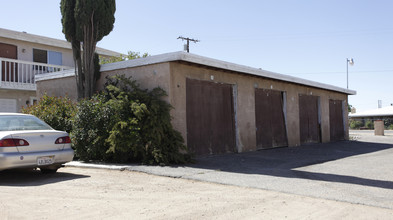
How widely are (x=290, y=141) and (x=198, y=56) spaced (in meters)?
7.65

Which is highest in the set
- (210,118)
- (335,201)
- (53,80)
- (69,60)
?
(69,60)

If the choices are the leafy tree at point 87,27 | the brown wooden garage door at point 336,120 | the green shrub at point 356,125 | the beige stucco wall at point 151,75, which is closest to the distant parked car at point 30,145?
the beige stucco wall at point 151,75

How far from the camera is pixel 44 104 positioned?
11648mm

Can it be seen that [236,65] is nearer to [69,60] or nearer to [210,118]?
[210,118]

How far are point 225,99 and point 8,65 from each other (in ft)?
38.7

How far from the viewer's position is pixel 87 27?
459 inches

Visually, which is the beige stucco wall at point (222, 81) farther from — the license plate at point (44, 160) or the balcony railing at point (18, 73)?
the license plate at point (44, 160)

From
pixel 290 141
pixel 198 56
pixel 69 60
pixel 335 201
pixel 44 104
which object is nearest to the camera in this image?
pixel 335 201

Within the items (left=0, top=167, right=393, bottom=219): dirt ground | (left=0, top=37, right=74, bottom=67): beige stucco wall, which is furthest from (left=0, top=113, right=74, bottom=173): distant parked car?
(left=0, top=37, right=74, bottom=67): beige stucco wall

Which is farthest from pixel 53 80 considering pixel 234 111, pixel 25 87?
pixel 234 111

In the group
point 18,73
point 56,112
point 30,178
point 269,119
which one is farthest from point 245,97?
point 18,73

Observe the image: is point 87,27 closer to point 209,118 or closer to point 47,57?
point 209,118

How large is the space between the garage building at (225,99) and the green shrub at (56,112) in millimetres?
1449

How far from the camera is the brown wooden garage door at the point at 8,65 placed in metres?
16.7
